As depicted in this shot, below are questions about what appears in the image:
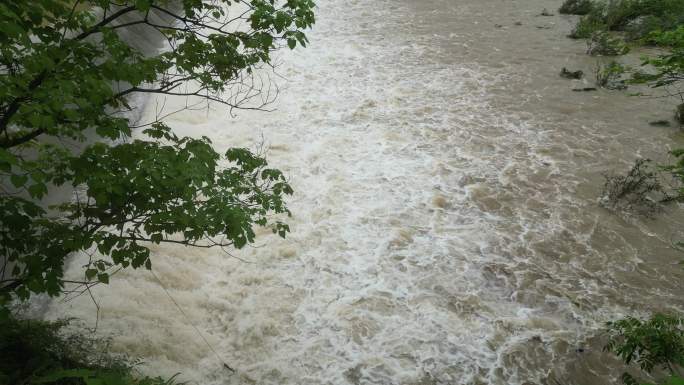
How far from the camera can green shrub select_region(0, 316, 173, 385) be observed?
11.0 ft

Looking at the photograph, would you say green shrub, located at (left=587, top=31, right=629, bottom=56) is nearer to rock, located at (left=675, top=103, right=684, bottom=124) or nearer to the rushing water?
the rushing water

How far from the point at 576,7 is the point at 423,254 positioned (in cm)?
1553

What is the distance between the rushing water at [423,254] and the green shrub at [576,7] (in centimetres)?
726

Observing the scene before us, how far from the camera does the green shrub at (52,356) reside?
3.36m

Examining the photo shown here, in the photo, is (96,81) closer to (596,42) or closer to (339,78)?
(339,78)

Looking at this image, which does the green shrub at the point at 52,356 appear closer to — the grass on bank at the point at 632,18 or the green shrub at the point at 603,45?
the green shrub at the point at 603,45

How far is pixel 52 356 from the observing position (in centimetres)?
387

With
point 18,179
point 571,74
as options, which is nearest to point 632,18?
point 571,74

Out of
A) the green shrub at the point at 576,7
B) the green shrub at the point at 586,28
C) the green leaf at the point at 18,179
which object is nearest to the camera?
the green leaf at the point at 18,179

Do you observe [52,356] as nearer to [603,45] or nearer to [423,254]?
[423,254]

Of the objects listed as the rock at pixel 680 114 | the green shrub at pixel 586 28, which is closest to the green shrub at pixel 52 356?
the rock at pixel 680 114

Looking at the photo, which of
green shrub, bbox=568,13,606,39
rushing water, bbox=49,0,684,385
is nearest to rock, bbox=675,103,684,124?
rushing water, bbox=49,0,684,385

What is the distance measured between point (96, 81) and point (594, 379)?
18.3 ft

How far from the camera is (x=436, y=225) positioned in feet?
23.7
